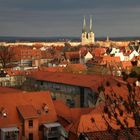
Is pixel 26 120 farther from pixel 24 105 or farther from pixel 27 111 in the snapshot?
pixel 24 105

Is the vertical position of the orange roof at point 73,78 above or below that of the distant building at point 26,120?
above

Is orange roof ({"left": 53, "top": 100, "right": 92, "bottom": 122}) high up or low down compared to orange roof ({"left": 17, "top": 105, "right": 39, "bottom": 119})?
down

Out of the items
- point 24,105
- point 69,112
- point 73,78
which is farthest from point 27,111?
point 73,78

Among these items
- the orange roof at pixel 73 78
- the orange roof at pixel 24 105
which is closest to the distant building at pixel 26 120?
the orange roof at pixel 24 105

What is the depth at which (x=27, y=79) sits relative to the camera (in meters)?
54.3

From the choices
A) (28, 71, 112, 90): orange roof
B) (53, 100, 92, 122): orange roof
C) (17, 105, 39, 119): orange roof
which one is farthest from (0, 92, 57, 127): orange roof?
(28, 71, 112, 90): orange roof

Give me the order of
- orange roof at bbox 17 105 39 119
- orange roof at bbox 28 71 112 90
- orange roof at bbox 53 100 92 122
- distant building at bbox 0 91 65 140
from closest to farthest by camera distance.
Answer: distant building at bbox 0 91 65 140
orange roof at bbox 17 105 39 119
orange roof at bbox 53 100 92 122
orange roof at bbox 28 71 112 90

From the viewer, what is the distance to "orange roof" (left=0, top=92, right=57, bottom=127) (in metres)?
26.9

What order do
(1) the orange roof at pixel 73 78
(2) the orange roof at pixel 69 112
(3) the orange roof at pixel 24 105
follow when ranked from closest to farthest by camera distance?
1. (3) the orange roof at pixel 24 105
2. (2) the orange roof at pixel 69 112
3. (1) the orange roof at pixel 73 78

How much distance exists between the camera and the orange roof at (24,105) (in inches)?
1059

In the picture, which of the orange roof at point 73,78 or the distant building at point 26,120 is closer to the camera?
the distant building at point 26,120

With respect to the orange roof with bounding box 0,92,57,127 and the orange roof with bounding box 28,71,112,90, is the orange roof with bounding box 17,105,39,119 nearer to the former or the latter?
the orange roof with bounding box 0,92,57,127

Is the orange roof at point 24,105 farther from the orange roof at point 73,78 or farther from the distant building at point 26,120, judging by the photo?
the orange roof at point 73,78

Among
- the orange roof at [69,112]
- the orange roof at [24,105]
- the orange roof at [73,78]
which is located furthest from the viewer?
the orange roof at [73,78]
